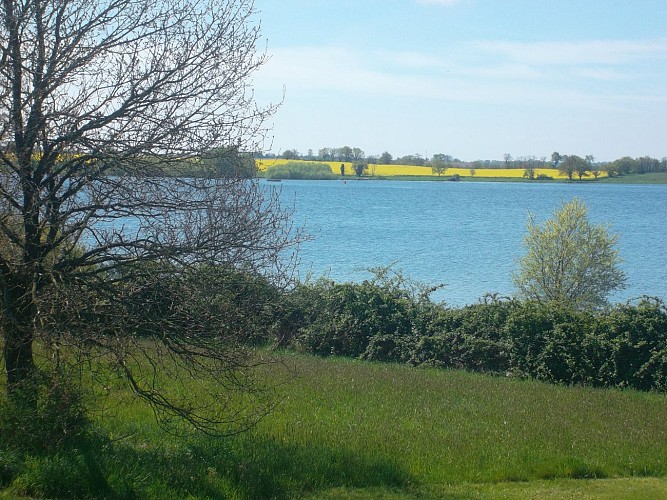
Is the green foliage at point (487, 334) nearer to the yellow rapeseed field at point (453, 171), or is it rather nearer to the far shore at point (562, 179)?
the far shore at point (562, 179)

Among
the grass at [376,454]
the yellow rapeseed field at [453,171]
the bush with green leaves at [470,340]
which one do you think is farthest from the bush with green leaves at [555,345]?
the yellow rapeseed field at [453,171]

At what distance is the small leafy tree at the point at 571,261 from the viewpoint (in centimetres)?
3181

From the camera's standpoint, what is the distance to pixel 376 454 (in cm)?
912

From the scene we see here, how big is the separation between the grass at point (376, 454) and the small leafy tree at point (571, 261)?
19665 millimetres

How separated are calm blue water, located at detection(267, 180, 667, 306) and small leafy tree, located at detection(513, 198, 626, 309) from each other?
321cm

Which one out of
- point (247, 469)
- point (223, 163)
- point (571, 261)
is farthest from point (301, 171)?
point (247, 469)

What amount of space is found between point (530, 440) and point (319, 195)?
256ft

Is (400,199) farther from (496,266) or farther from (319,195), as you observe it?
(496,266)

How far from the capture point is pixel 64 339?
7.32m

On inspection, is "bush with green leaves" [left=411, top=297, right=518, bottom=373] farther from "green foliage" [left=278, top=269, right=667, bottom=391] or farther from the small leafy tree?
the small leafy tree


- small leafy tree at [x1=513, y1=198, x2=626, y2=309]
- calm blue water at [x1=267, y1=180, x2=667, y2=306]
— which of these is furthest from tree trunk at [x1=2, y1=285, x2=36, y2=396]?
small leafy tree at [x1=513, y1=198, x2=626, y2=309]

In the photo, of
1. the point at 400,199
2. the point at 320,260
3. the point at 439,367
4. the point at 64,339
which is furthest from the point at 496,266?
the point at 400,199

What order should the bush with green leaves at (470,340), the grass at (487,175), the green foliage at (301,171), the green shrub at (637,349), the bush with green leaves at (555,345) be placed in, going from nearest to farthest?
the green shrub at (637,349), the bush with green leaves at (555,345), the bush with green leaves at (470,340), the green foliage at (301,171), the grass at (487,175)

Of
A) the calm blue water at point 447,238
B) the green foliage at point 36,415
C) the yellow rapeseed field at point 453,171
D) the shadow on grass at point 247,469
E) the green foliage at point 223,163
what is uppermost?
the green foliage at point 223,163
